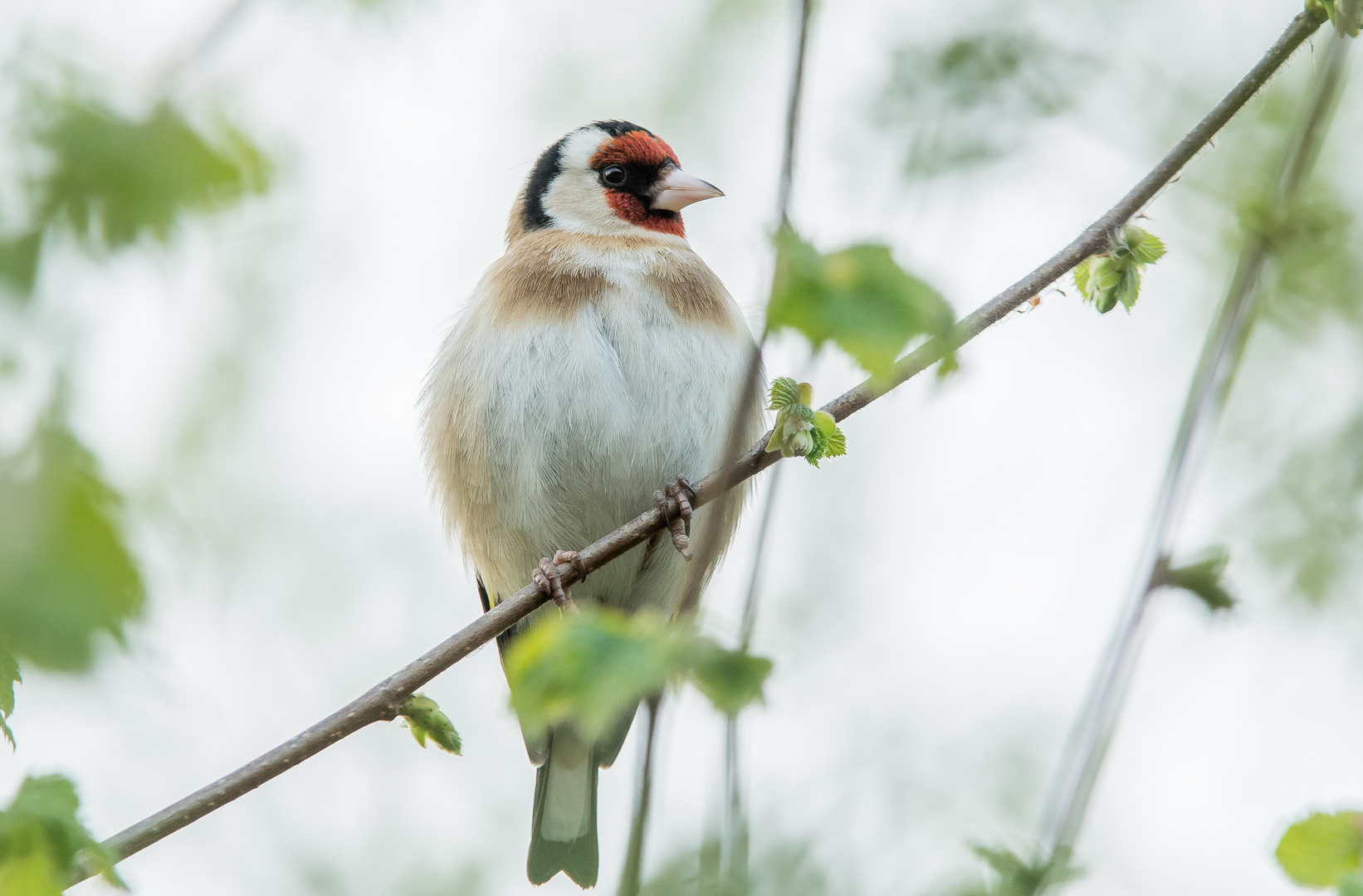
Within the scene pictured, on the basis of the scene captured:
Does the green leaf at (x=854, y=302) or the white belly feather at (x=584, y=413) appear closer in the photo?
the green leaf at (x=854, y=302)

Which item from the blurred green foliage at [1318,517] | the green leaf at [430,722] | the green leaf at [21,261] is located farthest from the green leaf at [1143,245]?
the blurred green foliage at [1318,517]

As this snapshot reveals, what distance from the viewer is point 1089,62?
3559 mm

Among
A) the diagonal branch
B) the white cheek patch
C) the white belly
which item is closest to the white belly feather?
the white belly

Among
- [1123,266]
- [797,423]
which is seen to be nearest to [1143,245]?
[1123,266]

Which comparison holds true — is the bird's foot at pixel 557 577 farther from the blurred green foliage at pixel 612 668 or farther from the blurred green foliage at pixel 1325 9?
the blurred green foliage at pixel 1325 9

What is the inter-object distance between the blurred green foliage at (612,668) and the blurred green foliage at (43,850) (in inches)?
35.1

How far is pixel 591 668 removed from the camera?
2076 millimetres

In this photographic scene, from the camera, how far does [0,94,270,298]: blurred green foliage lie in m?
2.43

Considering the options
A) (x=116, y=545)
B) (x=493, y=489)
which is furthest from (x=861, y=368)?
(x=493, y=489)

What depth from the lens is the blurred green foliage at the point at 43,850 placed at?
2.31m

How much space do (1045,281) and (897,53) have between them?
2.25 ft

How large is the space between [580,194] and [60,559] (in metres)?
4.16

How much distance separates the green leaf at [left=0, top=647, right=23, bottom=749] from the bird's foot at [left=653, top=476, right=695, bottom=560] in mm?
1965

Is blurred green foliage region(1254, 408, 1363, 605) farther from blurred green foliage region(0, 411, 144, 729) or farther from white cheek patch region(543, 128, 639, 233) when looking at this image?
blurred green foliage region(0, 411, 144, 729)
